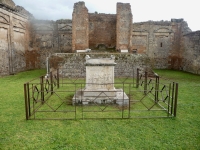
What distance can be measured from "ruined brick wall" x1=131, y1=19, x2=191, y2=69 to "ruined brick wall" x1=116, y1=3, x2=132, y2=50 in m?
3.61

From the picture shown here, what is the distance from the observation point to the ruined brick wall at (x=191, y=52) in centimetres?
1669

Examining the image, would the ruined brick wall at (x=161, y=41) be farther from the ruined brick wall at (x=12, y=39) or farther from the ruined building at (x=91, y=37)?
the ruined brick wall at (x=12, y=39)

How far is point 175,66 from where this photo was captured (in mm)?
20453

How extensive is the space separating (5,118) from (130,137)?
152 inches

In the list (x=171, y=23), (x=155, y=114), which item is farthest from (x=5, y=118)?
(x=171, y=23)

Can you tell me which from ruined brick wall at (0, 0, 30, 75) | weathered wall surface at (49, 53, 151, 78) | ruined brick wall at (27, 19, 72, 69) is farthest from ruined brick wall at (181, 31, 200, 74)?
ruined brick wall at (0, 0, 30, 75)

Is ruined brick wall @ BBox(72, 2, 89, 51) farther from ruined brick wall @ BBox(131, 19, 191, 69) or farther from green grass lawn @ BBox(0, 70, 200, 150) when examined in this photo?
green grass lawn @ BBox(0, 70, 200, 150)

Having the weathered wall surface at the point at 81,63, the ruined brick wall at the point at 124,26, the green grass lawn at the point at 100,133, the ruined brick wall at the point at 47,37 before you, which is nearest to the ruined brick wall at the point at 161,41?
the ruined brick wall at the point at 124,26

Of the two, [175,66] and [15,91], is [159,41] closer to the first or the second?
[175,66]

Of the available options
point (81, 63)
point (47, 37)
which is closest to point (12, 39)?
point (47, 37)

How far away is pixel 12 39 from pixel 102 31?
8661mm

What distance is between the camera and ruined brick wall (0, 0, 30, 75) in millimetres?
14258

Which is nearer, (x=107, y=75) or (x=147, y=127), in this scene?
(x=147, y=127)

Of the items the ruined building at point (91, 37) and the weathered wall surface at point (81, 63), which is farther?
the ruined building at point (91, 37)
